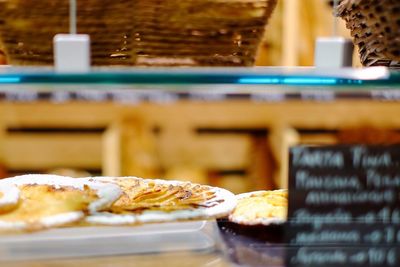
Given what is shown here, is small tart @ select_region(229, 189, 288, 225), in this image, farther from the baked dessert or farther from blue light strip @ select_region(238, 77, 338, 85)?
blue light strip @ select_region(238, 77, 338, 85)

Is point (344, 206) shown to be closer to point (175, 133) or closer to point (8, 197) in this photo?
point (175, 133)

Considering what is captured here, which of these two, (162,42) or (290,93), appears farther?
(162,42)

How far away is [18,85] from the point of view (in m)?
0.71

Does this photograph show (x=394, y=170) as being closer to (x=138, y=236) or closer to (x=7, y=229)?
(x=138, y=236)

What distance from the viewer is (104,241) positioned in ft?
2.70

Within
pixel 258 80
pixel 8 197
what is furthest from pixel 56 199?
pixel 258 80

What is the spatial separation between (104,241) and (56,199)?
92 millimetres

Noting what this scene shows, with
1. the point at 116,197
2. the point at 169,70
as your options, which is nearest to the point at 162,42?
the point at 169,70

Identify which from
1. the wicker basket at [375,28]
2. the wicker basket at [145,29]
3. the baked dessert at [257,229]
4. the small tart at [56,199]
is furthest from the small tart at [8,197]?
the wicker basket at [375,28]

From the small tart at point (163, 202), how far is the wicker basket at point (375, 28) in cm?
29

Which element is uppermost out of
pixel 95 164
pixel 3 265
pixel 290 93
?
pixel 290 93

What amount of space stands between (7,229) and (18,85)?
192mm

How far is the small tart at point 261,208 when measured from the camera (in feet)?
2.74

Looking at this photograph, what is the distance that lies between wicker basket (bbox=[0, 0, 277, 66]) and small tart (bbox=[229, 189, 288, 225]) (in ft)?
0.64
